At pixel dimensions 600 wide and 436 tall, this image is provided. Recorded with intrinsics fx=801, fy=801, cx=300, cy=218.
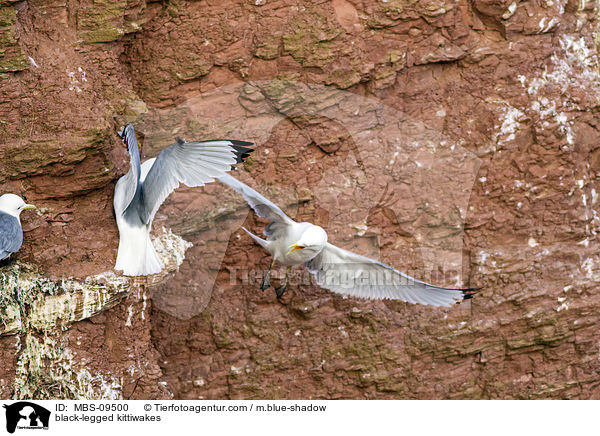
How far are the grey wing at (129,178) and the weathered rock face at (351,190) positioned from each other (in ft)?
0.44

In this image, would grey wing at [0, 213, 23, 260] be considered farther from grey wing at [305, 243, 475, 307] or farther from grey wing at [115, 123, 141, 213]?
grey wing at [305, 243, 475, 307]

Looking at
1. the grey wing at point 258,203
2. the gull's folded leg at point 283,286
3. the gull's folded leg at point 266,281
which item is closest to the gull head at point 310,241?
the grey wing at point 258,203

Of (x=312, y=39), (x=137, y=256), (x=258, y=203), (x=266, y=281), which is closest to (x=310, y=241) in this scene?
(x=258, y=203)

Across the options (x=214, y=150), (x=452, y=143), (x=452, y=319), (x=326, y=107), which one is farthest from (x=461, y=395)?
(x=214, y=150)

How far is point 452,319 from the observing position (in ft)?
17.6

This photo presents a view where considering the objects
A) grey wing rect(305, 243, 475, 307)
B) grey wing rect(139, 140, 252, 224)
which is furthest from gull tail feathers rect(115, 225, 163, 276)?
grey wing rect(305, 243, 475, 307)

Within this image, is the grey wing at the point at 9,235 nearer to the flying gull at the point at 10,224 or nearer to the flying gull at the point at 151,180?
the flying gull at the point at 10,224

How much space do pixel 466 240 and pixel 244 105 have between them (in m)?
1.74

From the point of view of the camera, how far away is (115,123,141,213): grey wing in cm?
401

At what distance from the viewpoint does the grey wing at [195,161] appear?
13.1ft

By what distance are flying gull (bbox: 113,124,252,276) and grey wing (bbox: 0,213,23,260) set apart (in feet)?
1.88

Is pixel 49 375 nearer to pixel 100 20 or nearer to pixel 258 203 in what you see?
pixel 258 203

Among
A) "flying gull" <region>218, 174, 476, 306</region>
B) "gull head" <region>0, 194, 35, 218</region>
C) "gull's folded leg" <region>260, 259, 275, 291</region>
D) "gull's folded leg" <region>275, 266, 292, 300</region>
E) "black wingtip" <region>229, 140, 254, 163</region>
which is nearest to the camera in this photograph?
"black wingtip" <region>229, 140, 254, 163</region>

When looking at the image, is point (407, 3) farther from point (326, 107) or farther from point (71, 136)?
point (71, 136)
